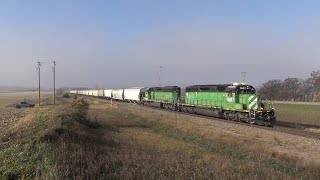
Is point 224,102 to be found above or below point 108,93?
below

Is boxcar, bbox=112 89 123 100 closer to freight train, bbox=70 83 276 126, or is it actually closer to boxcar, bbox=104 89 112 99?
boxcar, bbox=104 89 112 99

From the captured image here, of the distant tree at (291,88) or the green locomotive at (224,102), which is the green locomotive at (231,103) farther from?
the distant tree at (291,88)

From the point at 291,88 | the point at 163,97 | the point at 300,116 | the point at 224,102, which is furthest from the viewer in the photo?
the point at 291,88

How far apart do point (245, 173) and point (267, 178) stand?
913 mm

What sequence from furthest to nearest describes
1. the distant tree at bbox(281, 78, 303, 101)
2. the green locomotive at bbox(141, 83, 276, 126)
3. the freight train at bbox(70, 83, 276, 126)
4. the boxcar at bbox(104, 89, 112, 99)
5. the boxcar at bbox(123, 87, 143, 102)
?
the distant tree at bbox(281, 78, 303, 101)
the boxcar at bbox(104, 89, 112, 99)
the boxcar at bbox(123, 87, 143, 102)
the freight train at bbox(70, 83, 276, 126)
the green locomotive at bbox(141, 83, 276, 126)

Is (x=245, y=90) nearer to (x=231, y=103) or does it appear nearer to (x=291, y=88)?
(x=231, y=103)

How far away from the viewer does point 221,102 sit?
132 ft

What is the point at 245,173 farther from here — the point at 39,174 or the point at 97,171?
the point at 39,174

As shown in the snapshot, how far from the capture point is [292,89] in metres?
138

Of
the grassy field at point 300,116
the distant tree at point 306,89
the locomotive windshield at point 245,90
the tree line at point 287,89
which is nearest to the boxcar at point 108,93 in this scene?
the tree line at point 287,89

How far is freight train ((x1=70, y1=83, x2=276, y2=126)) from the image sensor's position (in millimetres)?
33125

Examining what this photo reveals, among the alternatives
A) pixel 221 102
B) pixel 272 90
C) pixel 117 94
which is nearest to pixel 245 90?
pixel 221 102

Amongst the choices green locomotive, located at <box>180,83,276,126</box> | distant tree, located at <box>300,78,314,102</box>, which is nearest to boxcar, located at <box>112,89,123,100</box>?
green locomotive, located at <box>180,83,276,126</box>

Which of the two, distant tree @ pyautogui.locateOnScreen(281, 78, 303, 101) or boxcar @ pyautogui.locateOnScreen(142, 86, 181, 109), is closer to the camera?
boxcar @ pyautogui.locateOnScreen(142, 86, 181, 109)
